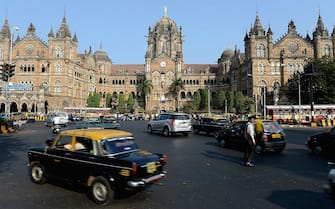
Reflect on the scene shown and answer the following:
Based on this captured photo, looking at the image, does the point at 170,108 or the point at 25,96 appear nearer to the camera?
the point at 25,96

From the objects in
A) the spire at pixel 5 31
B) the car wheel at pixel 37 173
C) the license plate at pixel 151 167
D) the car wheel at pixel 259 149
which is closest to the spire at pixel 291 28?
the car wheel at pixel 259 149

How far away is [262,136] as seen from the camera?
11.8m

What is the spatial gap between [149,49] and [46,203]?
8636 centimetres

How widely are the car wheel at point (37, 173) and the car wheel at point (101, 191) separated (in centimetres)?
218

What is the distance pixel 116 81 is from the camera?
90.8 meters

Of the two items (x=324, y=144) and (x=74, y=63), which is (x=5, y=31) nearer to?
(x=74, y=63)

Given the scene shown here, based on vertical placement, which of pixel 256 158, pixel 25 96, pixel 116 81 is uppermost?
pixel 116 81

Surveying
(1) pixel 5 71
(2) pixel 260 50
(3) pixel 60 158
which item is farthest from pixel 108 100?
(3) pixel 60 158

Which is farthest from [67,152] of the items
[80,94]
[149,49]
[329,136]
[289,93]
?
[149,49]

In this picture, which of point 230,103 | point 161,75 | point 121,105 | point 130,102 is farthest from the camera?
point 161,75

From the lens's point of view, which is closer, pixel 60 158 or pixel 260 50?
pixel 60 158

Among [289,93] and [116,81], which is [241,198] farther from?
[116,81]

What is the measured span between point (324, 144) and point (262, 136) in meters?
2.96

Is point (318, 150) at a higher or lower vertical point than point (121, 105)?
lower
